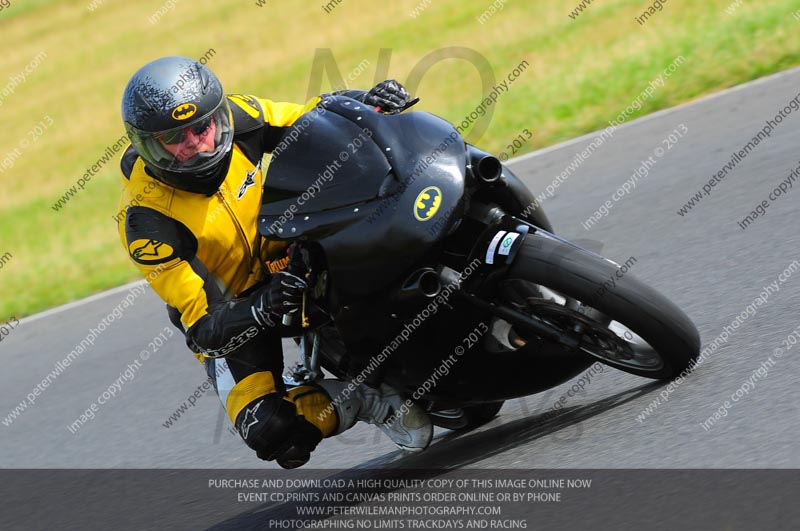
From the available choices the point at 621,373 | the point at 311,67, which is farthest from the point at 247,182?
the point at 311,67

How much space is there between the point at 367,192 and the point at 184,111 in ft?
2.70

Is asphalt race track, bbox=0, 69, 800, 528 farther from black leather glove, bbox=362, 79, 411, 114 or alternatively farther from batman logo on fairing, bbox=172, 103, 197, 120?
batman logo on fairing, bbox=172, 103, 197, 120

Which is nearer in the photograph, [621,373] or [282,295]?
[282,295]

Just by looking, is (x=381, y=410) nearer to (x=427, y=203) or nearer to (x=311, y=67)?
(x=427, y=203)

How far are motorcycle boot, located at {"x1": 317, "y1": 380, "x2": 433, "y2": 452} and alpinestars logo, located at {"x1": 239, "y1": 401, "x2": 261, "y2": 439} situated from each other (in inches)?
11.6

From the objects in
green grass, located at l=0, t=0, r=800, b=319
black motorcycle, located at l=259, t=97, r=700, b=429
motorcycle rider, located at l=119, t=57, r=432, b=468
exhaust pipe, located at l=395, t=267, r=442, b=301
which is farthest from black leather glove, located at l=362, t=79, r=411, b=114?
green grass, located at l=0, t=0, r=800, b=319

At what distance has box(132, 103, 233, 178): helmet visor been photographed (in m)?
4.15

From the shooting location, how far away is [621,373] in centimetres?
471

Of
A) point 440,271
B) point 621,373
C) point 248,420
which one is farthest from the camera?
point 621,373

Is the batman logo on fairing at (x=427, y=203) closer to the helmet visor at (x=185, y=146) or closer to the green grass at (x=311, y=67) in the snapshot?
the helmet visor at (x=185, y=146)

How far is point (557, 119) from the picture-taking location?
10117 mm

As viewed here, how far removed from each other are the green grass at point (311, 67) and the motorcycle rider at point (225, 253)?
4868 millimetres

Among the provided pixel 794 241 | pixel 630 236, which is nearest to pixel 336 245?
pixel 794 241

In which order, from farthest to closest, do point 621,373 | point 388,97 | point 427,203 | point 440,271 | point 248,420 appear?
1. point 621,373
2. point 248,420
3. point 388,97
4. point 440,271
5. point 427,203
